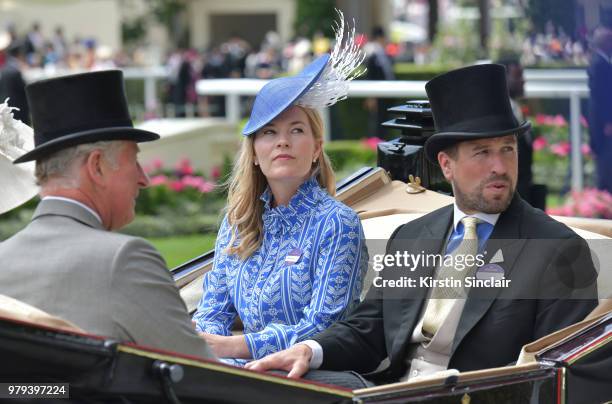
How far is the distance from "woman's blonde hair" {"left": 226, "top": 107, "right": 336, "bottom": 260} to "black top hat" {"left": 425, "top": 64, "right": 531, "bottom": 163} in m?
0.44

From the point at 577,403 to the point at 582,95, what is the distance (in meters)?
8.22

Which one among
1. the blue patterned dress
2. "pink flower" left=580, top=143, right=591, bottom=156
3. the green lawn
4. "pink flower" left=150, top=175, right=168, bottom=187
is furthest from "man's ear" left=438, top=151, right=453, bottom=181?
"pink flower" left=150, top=175, right=168, bottom=187

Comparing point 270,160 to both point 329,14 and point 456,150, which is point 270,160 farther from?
point 329,14

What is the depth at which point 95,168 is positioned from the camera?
297 centimetres

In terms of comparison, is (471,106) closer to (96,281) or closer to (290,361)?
(290,361)

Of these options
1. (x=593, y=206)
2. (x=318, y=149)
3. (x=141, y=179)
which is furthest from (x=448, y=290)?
(x=593, y=206)

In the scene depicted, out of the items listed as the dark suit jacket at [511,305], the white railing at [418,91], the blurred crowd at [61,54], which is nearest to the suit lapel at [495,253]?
the dark suit jacket at [511,305]

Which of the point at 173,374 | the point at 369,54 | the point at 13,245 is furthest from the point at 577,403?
the point at 369,54

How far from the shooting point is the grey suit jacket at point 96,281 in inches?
110

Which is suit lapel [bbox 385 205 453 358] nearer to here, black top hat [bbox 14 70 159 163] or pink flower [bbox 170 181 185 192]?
black top hat [bbox 14 70 159 163]

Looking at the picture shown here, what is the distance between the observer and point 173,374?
2.67 metres

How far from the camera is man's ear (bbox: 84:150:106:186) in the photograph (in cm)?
296

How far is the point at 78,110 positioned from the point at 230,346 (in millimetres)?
1056

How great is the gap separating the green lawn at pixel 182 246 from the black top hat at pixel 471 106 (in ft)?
19.0
